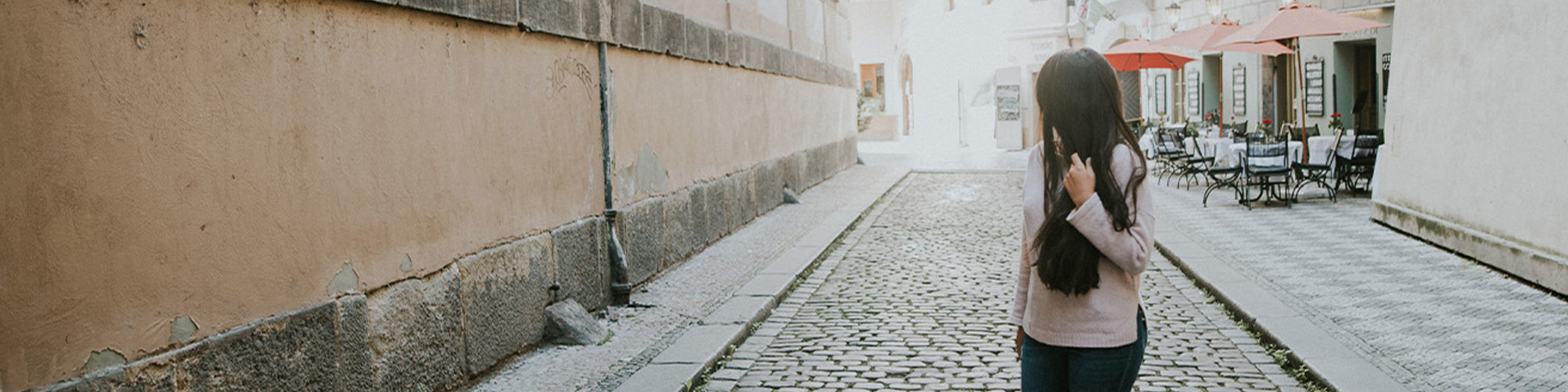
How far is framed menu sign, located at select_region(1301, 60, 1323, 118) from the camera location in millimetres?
18875

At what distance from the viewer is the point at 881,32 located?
40.0 meters

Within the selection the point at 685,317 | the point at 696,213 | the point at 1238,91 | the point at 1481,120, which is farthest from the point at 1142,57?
the point at 685,317

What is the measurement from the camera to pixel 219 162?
4.04 metres

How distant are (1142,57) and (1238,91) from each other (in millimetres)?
2921

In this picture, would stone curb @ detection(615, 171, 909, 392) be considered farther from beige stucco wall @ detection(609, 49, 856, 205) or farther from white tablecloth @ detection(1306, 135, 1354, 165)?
white tablecloth @ detection(1306, 135, 1354, 165)

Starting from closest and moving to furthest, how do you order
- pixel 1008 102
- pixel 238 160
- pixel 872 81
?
pixel 238 160
pixel 1008 102
pixel 872 81

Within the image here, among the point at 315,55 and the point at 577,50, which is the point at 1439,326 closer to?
the point at 577,50

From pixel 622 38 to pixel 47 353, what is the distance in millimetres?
5354

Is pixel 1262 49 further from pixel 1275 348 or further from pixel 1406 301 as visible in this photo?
pixel 1275 348

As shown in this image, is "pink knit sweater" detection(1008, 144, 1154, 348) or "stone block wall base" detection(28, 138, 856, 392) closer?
"pink knit sweater" detection(1008, 144, 1154, 348)

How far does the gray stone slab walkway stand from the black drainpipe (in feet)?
0.51

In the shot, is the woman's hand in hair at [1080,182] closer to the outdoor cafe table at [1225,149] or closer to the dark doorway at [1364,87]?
the outdoor cafe table at [1225,149]

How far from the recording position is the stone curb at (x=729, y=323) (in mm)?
5770

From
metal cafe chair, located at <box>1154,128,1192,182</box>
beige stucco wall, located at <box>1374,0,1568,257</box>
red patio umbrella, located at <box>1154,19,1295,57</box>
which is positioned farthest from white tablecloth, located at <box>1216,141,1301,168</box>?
beige stucco wall, located at <box>1374,0,1568,257</box>
